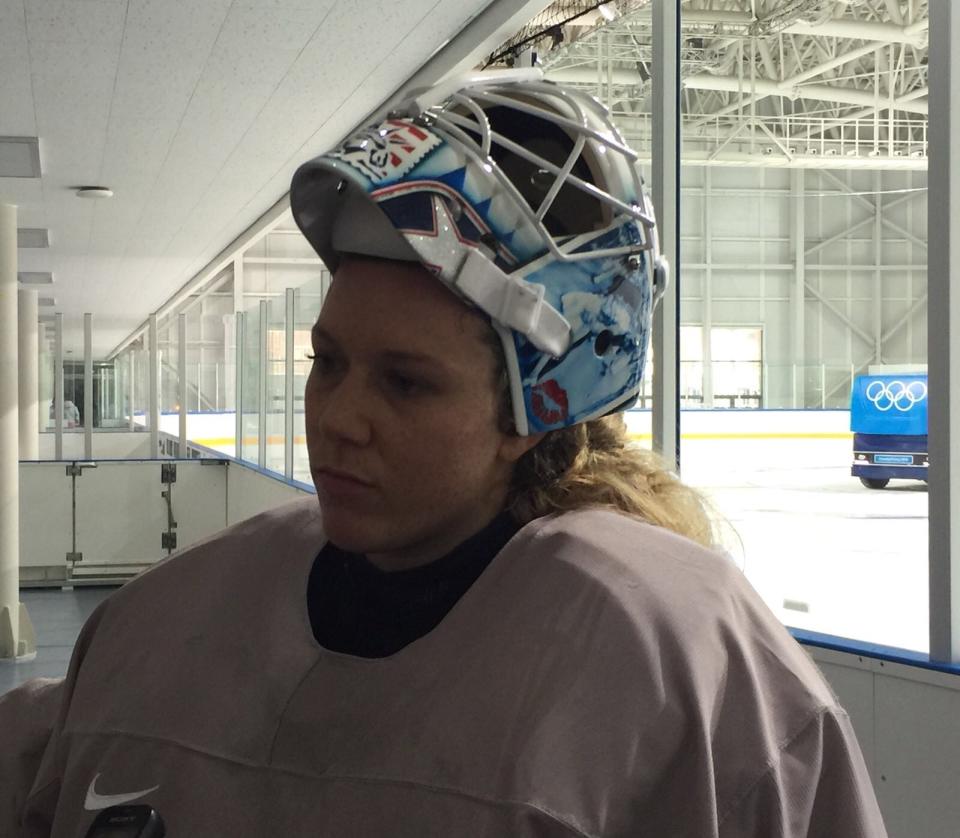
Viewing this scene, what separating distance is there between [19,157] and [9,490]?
183 cm

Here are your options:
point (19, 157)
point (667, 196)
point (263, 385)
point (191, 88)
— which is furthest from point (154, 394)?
point (667, 196)

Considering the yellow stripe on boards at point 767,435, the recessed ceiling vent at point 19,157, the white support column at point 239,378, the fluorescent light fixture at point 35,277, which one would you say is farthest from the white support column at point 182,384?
the yellow stripe on boards at point 767,435

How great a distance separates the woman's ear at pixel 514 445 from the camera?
766mm

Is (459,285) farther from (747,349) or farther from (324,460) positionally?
(747,349)

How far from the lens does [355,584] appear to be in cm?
80

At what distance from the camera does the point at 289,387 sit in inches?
264

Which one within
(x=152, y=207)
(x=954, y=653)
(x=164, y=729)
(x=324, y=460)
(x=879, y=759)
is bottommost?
(x=879, y=759)

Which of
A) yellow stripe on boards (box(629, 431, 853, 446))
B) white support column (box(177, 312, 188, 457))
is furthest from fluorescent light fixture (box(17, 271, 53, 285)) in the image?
yellow stripe on boards (box(629, 431, 853, 446))

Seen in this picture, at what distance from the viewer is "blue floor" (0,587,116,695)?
601cm

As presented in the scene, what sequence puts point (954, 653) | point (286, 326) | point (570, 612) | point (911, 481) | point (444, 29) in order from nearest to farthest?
point (570, 612) → point (954, 653) → point (911, 481) → point (444, 29) → point (286, 326)

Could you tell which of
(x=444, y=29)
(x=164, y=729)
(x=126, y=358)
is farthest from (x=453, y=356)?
(x=126, y=358)

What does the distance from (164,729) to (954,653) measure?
187 cm

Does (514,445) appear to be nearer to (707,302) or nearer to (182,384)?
(707,302)

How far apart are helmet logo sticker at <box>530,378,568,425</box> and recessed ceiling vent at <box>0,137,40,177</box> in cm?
528
